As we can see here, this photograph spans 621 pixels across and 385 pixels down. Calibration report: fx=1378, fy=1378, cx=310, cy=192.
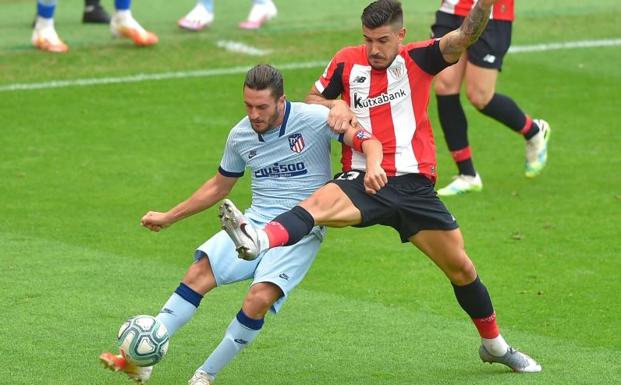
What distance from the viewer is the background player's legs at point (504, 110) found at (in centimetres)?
1243

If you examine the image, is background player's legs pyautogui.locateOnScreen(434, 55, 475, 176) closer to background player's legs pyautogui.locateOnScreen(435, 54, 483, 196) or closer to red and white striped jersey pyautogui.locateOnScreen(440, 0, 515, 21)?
background player's legs pyautogui.locateOnScreen(435, 54, 483, 196)

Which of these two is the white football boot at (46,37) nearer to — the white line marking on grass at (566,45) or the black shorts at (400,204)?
the white line marking on grass at (566,45)

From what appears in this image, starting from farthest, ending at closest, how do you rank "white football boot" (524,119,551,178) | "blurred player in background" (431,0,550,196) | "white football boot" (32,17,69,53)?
"white football boot" (32,17,69,53)
"white football boot" (524,119,551,178)
"blurred player in background" (431,0,550,196)

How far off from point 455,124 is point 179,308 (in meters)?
5.28

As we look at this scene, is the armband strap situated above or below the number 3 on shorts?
above

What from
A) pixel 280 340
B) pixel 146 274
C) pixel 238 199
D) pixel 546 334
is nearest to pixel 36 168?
pixel 238 199

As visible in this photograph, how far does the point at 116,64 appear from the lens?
16.6m

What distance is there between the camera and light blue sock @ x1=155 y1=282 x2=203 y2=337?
7.78 m

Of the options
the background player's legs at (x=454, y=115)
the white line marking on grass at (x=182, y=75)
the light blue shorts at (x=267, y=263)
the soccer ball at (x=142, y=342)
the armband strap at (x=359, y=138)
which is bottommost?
the white line marking on grass at (x=182, y=75)

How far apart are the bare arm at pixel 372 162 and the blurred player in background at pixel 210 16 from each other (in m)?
10.2

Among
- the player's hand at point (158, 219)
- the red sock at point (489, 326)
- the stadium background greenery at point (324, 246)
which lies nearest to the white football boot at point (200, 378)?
the stadium background greenery at point (324, 246)

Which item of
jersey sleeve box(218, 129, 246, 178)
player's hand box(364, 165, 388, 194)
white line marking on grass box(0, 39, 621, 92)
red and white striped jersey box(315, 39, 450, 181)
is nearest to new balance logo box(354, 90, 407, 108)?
red and white striped jersey box(315, 39, 450, 181)

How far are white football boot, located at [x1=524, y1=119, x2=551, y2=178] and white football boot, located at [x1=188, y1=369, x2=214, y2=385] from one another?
5.84 meters

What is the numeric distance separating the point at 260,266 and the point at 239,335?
41 centimetres
